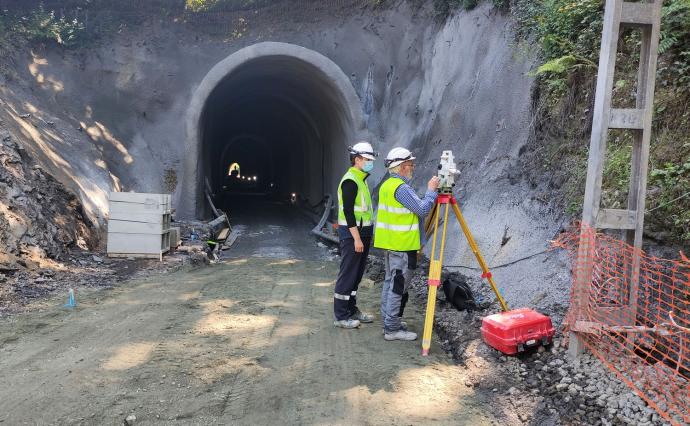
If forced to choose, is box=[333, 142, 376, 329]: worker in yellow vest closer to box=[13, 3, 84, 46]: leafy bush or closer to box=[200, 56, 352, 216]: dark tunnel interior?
box=[200, 56, 352, 216]: dark tunnel interior

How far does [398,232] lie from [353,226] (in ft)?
1.97

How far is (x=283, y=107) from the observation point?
20250mm

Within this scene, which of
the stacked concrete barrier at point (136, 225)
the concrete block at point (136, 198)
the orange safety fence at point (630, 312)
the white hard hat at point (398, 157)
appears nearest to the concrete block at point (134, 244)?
the stacked concrete barrier at point (136, 225)

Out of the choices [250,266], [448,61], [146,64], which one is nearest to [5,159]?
[250,266]

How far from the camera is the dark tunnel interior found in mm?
13867

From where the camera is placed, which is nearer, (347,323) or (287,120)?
(347,323)

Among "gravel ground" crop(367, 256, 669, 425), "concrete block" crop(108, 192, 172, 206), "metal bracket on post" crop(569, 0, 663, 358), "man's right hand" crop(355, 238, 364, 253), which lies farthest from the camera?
"concrete block" crop(108, 192, 172, 206)

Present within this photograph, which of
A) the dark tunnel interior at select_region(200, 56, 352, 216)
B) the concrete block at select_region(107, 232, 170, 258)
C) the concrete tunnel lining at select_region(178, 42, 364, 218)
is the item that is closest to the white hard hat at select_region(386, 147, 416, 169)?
the concrete block at select_region(107, 232, 170, 258)

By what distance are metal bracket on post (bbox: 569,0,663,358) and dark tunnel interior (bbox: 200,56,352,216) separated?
31.7 ft

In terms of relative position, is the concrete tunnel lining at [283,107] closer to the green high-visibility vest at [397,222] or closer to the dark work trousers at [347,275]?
the dark work trousers at [347,275]

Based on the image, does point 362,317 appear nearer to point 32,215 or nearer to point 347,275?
point 347,275

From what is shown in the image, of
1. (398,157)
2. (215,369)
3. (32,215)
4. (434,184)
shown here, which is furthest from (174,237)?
(434,184)

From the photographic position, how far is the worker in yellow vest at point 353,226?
4.97m

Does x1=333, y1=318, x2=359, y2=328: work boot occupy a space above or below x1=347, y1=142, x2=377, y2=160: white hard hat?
below
